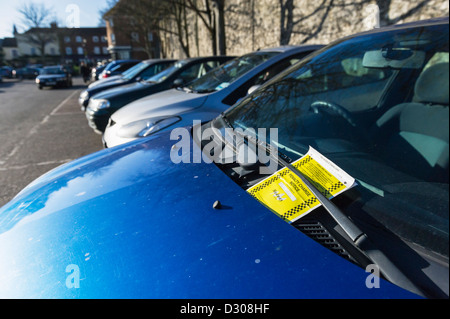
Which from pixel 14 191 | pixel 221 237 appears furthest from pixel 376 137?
pixel 14 191

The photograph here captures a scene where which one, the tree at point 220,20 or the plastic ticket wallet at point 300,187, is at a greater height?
the tree at point 220,20

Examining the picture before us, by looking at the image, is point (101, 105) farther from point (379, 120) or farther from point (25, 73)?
point (25, 73)

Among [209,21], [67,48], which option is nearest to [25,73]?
[209,21]

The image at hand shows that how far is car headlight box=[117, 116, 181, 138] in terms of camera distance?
3.20 m

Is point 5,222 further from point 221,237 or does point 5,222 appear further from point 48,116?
point 48,116

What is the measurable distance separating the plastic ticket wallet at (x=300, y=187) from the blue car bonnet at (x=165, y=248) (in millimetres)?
61

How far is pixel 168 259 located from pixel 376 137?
148 centimetres

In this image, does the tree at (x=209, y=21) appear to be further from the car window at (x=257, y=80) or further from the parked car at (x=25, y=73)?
the parked car at (x=25, y=73)

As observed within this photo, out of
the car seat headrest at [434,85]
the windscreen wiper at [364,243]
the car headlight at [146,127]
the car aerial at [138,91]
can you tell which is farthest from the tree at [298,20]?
the windscreen wiper at [364,243]

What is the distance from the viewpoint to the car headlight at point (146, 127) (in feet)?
10.5

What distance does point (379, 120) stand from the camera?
6.42ft

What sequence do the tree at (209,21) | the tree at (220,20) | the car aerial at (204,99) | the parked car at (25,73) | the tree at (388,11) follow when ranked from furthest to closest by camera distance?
the parked car at (25,73), the tree at (209,21), the tree at (220,20), the tree at (388,11), the car aerial at (204,99)

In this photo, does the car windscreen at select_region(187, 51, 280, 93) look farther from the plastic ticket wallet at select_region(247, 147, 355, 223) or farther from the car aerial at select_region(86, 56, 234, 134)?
the plastic ticket wallet at select_region(247, 147, 355, 223)

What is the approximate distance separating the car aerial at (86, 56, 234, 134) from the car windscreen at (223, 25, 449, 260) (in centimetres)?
392
